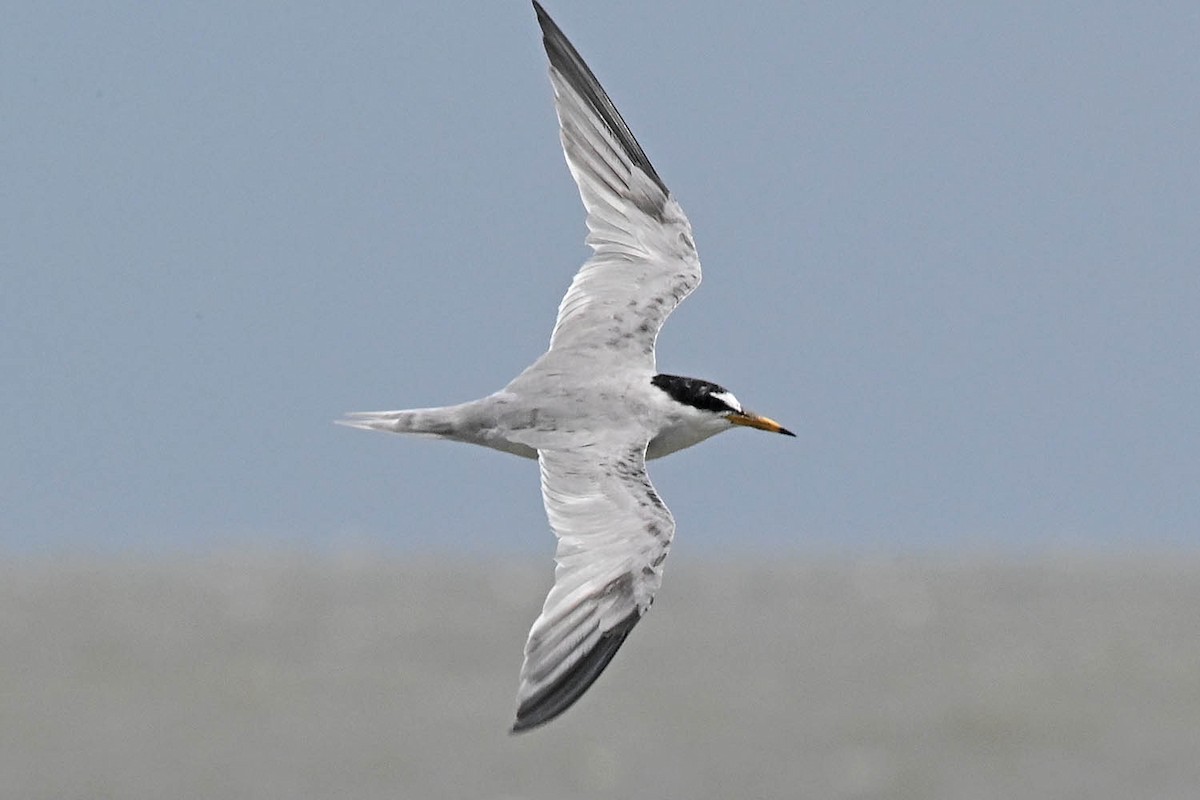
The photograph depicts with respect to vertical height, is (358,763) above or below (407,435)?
below

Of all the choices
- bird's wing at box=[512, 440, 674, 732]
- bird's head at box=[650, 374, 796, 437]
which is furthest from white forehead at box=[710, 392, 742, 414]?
bird's wing at box=[512, 440, 674, 732]

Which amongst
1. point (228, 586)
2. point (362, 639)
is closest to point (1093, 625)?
point (362, 639)

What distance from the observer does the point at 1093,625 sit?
2596 inches

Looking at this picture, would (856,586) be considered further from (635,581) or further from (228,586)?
(635,581)

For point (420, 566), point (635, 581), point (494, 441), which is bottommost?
point (420, 566)

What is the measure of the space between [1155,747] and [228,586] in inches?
2661

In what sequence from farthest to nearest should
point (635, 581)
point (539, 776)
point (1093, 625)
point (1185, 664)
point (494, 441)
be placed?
point (1093, 625), point (1185, 664), point (539, 776), point (494, 441), point (635, 581)

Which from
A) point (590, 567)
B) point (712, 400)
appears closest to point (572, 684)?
point (590, 567)

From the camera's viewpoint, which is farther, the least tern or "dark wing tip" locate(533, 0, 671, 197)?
"dark wing tip" locate(533, 0, 671, 197)

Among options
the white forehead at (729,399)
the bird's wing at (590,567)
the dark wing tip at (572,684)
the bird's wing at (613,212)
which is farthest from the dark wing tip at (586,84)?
the dark wing tip at (572,684)

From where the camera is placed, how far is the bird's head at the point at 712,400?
1100 cm

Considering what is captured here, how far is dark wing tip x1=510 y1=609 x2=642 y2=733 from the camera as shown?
360 inches

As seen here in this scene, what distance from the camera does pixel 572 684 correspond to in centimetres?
941

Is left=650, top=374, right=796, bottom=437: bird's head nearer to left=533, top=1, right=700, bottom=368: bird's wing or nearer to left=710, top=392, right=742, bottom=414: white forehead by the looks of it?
left=710, top=392, right=742, bottom=414: white forehead
